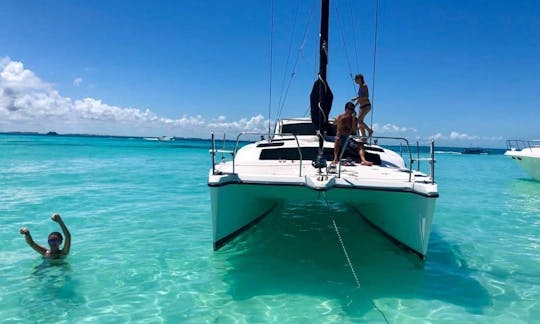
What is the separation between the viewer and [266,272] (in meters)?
6.22

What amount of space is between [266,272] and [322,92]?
4092mm

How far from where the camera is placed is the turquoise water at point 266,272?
4934 millimetres

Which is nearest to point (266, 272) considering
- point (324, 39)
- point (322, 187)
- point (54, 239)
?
point (322, 187)

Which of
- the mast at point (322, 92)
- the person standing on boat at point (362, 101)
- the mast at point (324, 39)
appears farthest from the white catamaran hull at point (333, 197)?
the mast at point (324, 39)

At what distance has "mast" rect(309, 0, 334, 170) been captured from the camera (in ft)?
27.1

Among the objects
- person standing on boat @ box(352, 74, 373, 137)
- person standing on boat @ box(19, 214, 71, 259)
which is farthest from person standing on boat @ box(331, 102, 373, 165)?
person standing on boat @ box(19, 214, 71, 259)

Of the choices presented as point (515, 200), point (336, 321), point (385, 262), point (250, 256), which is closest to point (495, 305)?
point (385, 262)

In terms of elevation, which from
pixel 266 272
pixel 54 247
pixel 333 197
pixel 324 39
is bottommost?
pixel 266 272

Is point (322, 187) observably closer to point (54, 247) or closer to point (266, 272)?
point (266, 272)

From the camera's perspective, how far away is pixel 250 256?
6910 mm

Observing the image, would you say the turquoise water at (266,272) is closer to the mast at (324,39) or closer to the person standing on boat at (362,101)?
the person standing on boat at (362,101)

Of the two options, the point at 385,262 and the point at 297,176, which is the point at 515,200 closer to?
the point at 385,262

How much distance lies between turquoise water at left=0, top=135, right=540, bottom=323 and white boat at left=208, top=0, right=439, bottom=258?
0.60 m

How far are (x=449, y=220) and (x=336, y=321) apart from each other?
7119 mm
